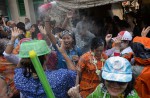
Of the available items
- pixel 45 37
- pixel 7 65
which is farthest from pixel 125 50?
pixel 7 65

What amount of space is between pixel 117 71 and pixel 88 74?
125 centimetres

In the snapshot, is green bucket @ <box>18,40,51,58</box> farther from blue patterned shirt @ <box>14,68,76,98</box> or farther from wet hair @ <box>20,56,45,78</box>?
blue patterned shirt @ <box>14,68,76,98</box>

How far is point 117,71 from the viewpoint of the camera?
195cm

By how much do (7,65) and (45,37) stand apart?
74 cm

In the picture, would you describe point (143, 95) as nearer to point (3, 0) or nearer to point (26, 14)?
point (26, 14)

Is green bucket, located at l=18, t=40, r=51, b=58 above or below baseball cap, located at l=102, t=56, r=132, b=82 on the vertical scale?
above

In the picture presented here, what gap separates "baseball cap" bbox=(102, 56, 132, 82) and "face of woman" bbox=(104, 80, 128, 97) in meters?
0.05

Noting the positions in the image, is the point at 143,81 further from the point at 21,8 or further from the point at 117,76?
the point at 21,8

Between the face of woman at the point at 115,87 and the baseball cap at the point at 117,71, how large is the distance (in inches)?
2.1

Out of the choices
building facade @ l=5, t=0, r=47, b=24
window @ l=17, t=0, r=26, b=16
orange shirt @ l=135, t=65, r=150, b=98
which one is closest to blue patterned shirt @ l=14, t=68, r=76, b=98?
orange shirt @ l=135, t=65, r=150, b=98

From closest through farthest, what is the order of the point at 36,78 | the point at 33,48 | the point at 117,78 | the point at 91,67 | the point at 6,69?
1. the point at 117,78
2. the point at 33,48
3. the point at 36,78
4. the point at 91,67
5. the point at 6,69

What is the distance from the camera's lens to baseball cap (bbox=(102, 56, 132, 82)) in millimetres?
1937

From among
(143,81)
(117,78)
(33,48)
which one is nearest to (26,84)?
(33,48)

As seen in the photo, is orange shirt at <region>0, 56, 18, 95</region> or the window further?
the window
